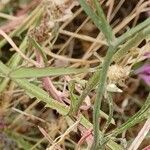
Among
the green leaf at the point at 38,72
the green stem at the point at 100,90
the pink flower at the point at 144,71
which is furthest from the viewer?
the pink flower at the point at 144,71

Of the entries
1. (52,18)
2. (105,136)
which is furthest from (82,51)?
(105,136)

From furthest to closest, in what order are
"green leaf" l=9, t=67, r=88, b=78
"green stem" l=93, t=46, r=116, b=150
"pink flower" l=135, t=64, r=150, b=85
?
A: "pink flower" l=135, t=64, r=150, b=85, "green leaf" l=9, t=67, r=88, b=78, "green stem" l=93, t=46, r=116, b=150

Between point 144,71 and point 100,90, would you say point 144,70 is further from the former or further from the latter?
point 100,90

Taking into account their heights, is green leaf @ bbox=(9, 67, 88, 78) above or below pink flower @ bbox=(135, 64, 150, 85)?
above

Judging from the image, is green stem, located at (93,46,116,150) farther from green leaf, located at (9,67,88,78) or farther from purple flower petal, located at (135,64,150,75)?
purple flower petal, located at (135,64,150,75)

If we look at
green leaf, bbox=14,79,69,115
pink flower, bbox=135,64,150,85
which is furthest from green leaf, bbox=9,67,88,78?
pink flower, bbox=135,64,150,85

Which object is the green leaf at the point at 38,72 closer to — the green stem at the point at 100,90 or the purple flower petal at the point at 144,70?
the green stem at the point at 100,90

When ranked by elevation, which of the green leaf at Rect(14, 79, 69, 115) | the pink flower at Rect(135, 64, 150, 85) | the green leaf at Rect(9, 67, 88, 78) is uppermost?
the green leaf at Rect(9, 67, 88, 78)

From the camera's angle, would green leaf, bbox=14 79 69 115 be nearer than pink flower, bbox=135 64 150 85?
Yes

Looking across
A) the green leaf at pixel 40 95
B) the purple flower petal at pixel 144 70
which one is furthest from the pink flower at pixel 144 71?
the green leaf at pixel 40 95

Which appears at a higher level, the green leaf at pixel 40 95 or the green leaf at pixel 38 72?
the green leaf at pixel 38 72

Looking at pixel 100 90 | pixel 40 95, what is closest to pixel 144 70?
pixel 40 95

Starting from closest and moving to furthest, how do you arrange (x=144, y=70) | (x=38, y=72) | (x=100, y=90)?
(x=100, y=90)
(x=38, y=72)
(x=144, y=70)

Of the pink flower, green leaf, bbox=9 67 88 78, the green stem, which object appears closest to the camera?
the green stem
